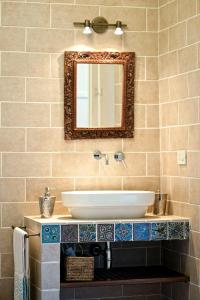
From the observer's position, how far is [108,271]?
→ 5047 mm

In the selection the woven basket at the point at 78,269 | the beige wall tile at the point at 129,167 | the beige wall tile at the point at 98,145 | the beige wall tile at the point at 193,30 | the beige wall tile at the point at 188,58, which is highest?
the beige wall tile at the point at 193,30

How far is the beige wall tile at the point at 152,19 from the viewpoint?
17.9ft

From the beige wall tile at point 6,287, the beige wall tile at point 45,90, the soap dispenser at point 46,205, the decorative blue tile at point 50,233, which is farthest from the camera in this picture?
the beige wall tile at point 45,90

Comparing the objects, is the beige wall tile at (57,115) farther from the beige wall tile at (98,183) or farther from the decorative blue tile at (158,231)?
the decorative blue tile at (158,231)

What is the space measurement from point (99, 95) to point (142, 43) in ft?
1.93

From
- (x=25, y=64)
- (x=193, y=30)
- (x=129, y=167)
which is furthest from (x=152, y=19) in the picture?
(x=129, y=167)

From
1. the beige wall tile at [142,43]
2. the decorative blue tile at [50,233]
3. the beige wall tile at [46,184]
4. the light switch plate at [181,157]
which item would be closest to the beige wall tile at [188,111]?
the light switch plate at [181,157]

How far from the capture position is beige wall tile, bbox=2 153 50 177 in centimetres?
512

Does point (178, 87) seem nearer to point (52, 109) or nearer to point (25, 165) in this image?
point (52, 109)

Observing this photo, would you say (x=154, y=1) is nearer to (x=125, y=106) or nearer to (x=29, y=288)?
(x=125, y=106)

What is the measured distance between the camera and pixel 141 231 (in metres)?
4.73

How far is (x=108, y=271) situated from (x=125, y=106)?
4.36ft

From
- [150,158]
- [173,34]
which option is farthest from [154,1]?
[150,158]

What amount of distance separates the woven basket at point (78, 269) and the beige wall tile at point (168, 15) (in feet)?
6.53
